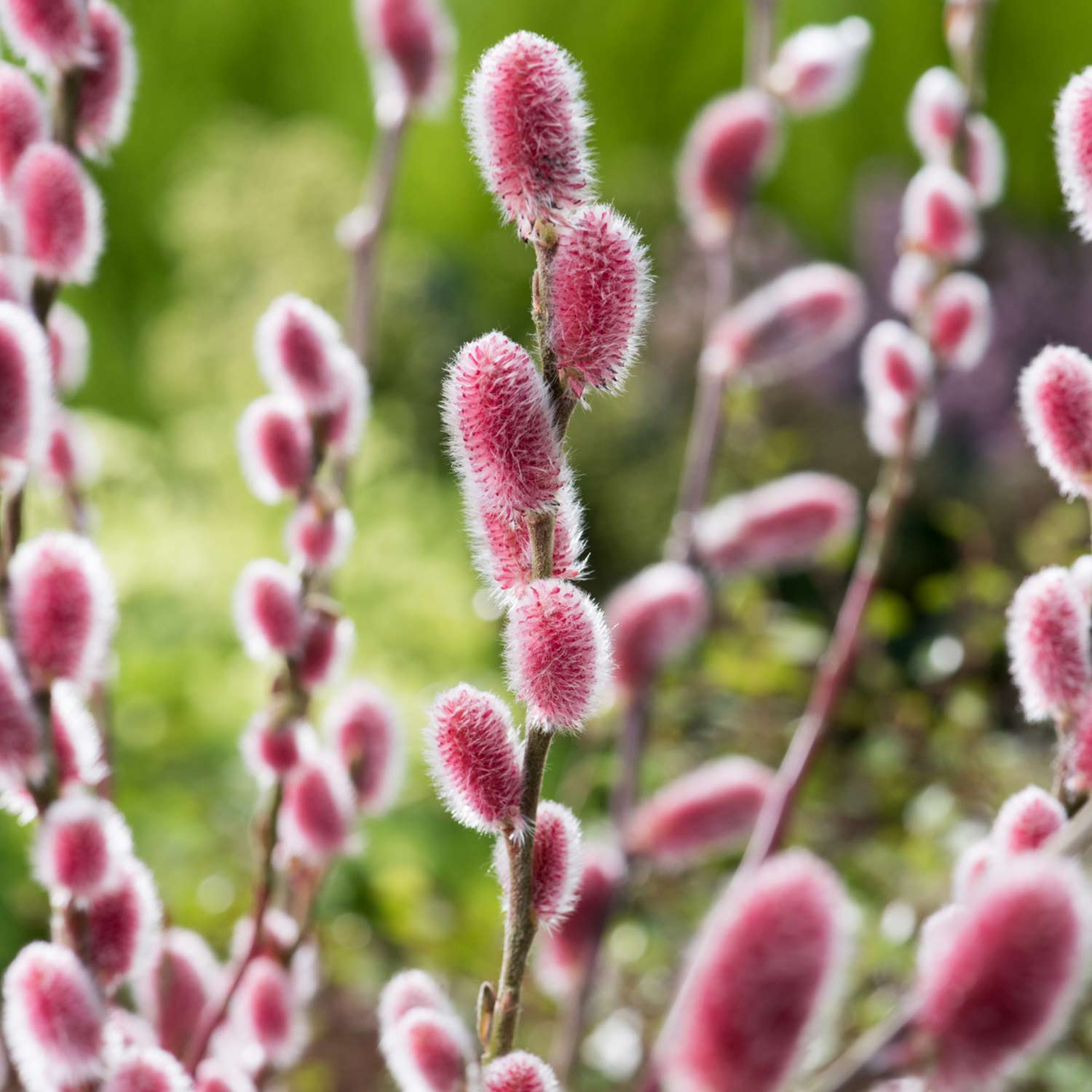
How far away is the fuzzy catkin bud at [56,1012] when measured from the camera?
23cm

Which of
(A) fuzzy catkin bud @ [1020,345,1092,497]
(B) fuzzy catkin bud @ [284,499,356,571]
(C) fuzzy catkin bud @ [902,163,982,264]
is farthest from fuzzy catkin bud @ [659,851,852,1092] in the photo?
(C) fuzzy catkin bud @ [902,163,982,264]

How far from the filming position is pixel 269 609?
0.32 metres

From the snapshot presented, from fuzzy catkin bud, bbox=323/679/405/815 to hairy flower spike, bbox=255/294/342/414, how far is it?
9 cm

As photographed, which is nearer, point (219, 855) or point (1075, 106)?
point (1075, 106)

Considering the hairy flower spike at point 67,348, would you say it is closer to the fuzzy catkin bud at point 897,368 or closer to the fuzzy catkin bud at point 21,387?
the fuzzy catkin bud at point 21,387

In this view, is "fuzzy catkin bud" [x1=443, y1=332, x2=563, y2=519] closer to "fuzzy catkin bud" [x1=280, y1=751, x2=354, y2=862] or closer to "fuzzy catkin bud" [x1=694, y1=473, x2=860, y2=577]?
"fuzzy catkin bud" [x1=280, y1=751, x2=354, y2=862]

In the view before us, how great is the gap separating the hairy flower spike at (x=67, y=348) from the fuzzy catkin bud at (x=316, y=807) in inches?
4.8

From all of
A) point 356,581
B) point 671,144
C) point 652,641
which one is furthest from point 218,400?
point 652,641

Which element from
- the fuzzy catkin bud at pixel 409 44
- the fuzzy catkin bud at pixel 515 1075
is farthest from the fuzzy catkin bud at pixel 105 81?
the fuzzy catkin bud at pixel 515 1075

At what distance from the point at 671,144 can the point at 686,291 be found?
32cm

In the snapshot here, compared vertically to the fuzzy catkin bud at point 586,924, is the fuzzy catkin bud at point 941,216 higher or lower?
higher

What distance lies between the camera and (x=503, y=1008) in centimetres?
21

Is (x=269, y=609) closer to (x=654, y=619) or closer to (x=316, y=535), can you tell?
(x=316, y=535)

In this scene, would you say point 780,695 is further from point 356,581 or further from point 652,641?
point 652,641
